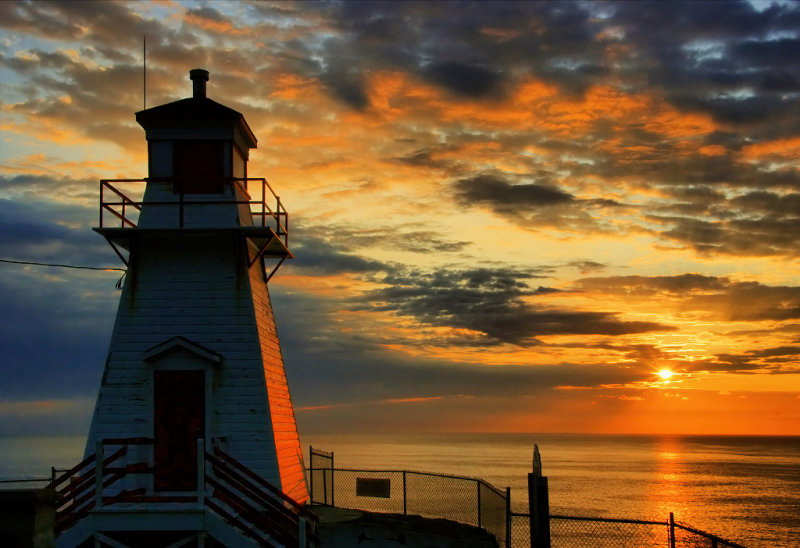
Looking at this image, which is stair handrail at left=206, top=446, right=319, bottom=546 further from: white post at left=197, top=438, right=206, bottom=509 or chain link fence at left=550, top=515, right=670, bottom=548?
chain link fence at left=550, top=515, right=670, bottom=548

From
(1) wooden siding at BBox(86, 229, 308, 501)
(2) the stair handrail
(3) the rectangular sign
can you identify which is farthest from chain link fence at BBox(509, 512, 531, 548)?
(2) the stair handrail

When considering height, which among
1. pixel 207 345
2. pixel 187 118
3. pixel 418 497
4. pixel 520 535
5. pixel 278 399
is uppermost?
pixel 187 118

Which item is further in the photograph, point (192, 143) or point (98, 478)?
Result: point (192, 143)

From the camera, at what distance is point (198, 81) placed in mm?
20891

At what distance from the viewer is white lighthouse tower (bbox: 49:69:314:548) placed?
1666 cm

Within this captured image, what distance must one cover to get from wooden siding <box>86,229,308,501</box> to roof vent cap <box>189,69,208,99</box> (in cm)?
391

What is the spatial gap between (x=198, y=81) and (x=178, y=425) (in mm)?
8638

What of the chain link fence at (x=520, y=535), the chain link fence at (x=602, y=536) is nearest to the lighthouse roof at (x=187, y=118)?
the chain link fence at (x=520, y=535)

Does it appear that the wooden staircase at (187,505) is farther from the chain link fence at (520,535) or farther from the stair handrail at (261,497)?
the chain link fence at (520,535)

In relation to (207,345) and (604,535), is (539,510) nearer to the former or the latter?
(207,345)

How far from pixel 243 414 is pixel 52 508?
8956mm

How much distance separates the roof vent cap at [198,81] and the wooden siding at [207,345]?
391 cm

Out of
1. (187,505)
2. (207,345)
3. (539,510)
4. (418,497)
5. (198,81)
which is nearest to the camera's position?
(187,505)

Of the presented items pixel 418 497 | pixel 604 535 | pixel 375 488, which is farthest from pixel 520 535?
pixel 375 488
